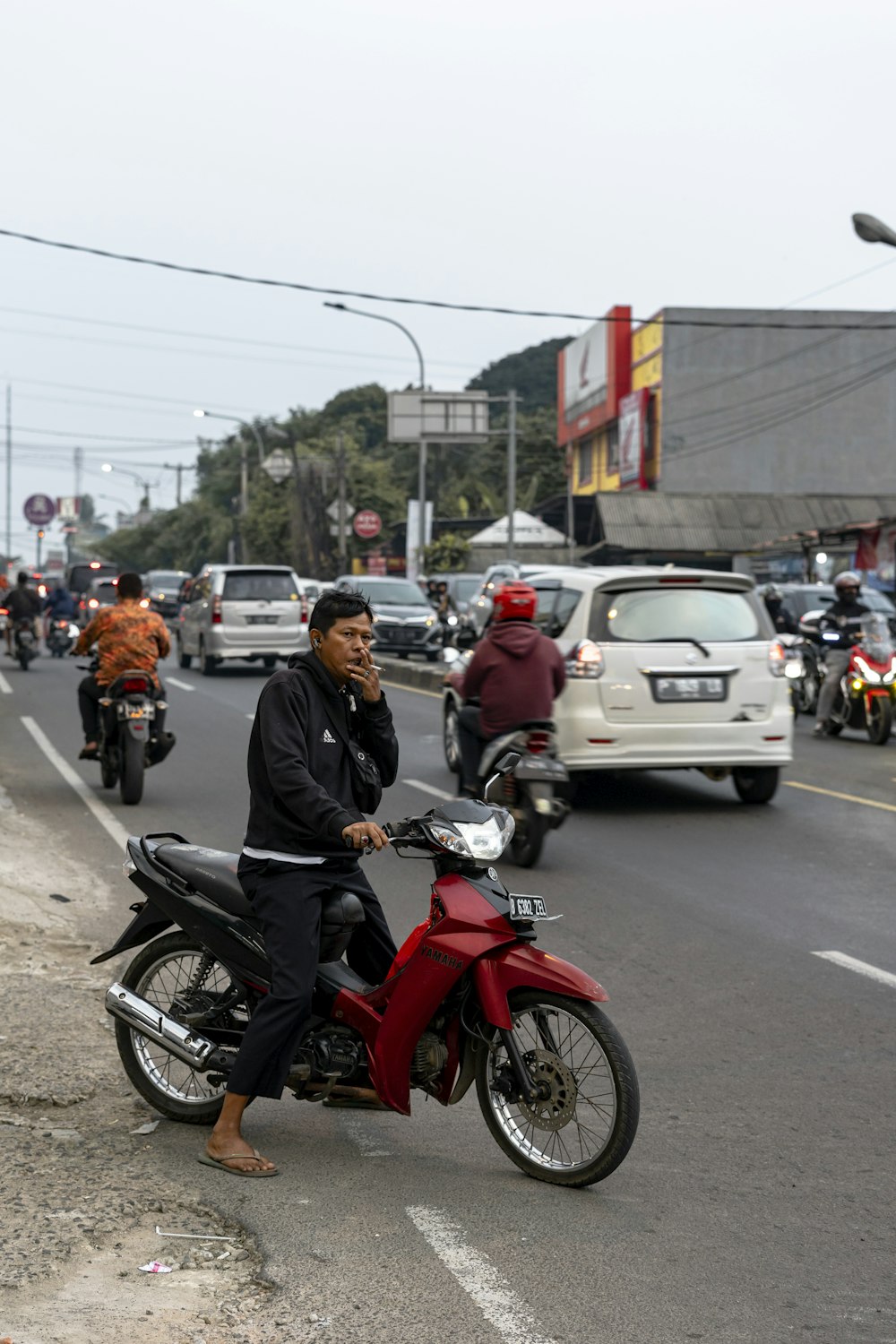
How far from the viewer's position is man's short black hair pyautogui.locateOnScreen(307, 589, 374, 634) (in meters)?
5.01

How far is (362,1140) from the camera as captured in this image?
533cm

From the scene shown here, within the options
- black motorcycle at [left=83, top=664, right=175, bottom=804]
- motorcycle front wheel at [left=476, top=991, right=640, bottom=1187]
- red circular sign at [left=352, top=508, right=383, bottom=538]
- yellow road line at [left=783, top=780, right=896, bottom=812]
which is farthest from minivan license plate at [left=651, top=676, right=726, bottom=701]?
red circular sign at [left=352, top=508, right=383, bottom=538]

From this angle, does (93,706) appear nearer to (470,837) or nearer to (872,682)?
(470,837)

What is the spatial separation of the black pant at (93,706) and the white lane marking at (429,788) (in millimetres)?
2281

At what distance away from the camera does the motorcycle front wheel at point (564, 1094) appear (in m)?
4.71

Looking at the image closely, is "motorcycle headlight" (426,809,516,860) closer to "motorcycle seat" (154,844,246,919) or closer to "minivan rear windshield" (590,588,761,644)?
"motorcycle seat" (154,844,246,919)

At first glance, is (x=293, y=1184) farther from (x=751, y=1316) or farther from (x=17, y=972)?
(x=17, y=972)

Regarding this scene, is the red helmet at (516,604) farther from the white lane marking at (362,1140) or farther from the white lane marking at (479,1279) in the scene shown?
the white lane marking at (479,1279)

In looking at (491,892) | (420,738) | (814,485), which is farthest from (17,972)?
(814,485)

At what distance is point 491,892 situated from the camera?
4809mm

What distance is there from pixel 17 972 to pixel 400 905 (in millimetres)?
2472

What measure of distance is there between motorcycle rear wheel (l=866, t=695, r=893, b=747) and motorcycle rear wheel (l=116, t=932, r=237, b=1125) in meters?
13.9

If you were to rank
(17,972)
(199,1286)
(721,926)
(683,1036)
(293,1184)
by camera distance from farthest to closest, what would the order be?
(721,926), (17,972), (683,1036), (293,1184), (199,1286)

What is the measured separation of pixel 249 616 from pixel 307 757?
2492cm
